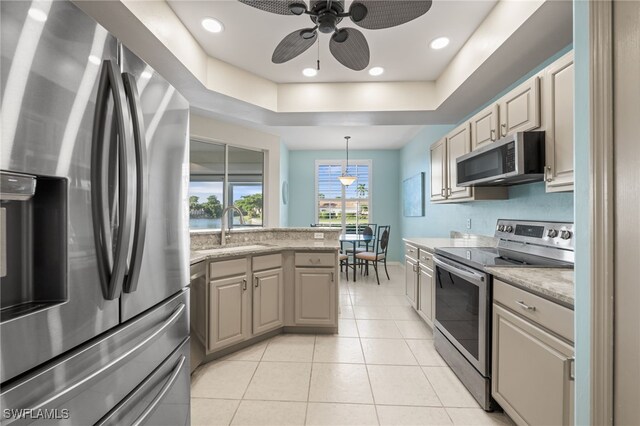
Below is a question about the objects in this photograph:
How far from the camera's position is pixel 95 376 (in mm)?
655

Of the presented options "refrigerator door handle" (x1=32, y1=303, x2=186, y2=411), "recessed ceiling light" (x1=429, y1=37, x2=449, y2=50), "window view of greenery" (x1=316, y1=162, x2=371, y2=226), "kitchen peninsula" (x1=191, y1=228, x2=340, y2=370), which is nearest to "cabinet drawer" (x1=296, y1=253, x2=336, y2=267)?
"kitchen peninsula" (x1=191, y1=228, x2=340, y2=370)

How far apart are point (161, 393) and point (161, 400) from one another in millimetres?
25

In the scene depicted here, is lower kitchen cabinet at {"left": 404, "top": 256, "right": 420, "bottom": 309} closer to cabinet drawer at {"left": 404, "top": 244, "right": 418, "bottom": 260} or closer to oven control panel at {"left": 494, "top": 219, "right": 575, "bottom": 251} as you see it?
cabinet drawer at {"left": 404, "top": 244, "right": 418, "bottom": 260}

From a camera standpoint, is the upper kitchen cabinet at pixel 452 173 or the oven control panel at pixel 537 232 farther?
the upper kitchen cabinet at pixel 452 173

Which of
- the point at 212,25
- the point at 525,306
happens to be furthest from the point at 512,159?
the point at 212,25

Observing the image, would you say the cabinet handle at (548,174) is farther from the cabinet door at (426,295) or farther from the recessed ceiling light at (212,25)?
the recessed ceiling light at (212,25)

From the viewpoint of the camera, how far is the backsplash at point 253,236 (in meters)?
2.65

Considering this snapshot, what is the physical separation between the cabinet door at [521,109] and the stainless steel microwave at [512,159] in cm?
12

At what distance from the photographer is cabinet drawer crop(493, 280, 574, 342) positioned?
1132 mm

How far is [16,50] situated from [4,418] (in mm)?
695

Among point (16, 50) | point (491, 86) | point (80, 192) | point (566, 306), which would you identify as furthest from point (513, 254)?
point (16, 50)

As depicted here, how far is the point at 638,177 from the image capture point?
0.56m

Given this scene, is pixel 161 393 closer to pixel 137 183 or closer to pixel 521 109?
pixel 137 183

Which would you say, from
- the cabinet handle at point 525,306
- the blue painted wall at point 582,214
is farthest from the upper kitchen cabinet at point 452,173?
the blue painted wall at point 582,214
